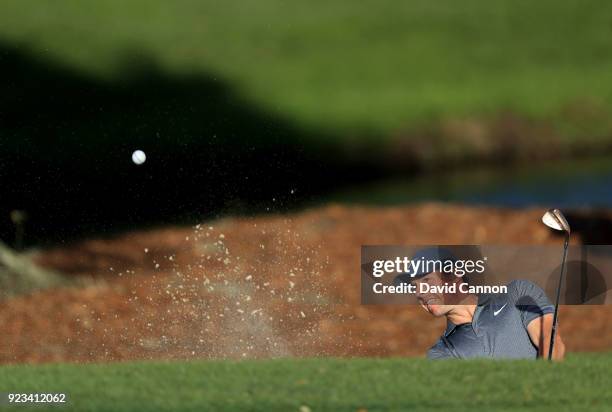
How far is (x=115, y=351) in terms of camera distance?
10469 millimetres

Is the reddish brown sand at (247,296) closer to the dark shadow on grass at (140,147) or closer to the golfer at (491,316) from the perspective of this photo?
the dark shadow on grass at (140,147)

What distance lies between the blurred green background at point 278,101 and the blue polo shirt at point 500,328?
9.36 meters

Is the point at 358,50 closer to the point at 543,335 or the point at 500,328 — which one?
the point at 543,335

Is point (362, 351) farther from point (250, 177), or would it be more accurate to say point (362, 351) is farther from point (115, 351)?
point (250, 177)

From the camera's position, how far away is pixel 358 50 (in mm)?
30984

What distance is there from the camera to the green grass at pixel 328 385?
6.04 metres

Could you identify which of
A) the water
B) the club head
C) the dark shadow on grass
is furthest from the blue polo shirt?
the water

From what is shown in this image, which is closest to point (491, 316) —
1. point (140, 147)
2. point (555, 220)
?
point (555, 220)

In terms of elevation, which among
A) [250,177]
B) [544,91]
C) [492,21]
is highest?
[492,21]

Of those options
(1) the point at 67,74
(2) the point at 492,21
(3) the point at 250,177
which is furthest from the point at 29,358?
(2) the point at 492,21

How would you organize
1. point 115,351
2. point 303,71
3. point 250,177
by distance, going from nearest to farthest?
point 115,351 → point 250,177 → point 303,71

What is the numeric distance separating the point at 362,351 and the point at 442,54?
65.8 feet

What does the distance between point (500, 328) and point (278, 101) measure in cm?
2044

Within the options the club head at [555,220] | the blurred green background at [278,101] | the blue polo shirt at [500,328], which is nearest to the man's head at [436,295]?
the blue polo shirt at [500,328]
